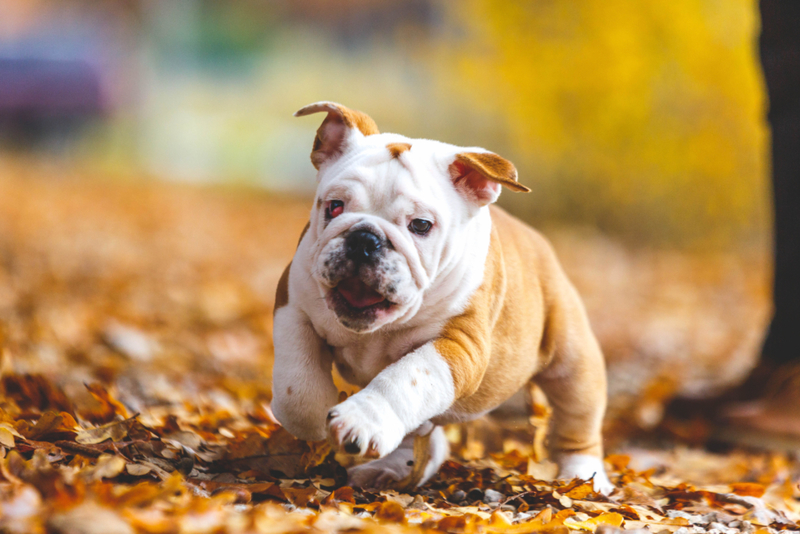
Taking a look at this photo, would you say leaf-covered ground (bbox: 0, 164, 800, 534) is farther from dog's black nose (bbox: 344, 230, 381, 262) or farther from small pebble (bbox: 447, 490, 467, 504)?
dog's black nose (bbox: 344, 230, 381, 262)

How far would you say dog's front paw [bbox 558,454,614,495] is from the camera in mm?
2986

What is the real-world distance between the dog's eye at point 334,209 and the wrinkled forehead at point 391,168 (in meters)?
0.06

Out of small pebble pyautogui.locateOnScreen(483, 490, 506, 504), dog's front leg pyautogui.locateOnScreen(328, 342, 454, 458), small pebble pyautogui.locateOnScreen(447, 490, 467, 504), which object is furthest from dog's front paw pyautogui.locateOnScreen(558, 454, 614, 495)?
dog's front leg pyautogui.locateOnScreen(328, 342, 454, 458)

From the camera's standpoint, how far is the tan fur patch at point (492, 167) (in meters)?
2.37

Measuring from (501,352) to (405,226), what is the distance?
624 mm

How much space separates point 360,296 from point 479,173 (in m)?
0.57

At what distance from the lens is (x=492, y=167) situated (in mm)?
2434

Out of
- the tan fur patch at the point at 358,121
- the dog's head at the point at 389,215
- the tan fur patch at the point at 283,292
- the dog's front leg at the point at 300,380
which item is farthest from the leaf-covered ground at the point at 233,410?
the tan fur patch at the point at 358,121

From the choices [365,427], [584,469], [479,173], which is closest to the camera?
[365,427]

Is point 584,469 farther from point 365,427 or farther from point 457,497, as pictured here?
point 365,427

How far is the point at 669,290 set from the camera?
831 cm

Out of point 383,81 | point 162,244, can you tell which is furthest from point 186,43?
point 162,244

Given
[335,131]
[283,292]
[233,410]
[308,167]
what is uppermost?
[335,131]

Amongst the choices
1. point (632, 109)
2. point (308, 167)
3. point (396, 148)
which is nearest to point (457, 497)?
point (396, 148)
